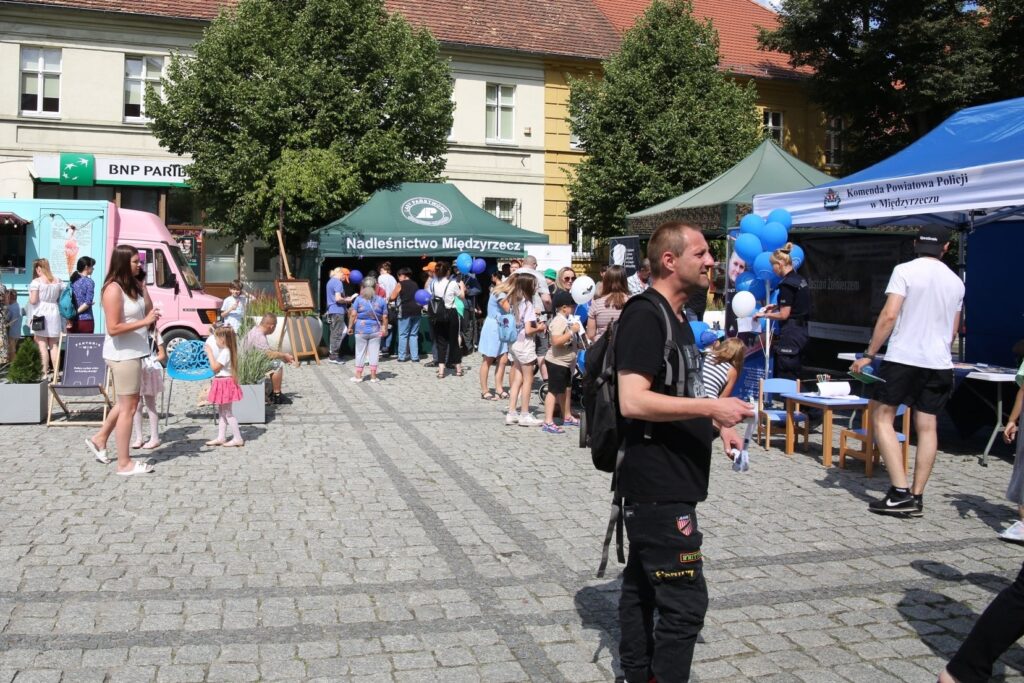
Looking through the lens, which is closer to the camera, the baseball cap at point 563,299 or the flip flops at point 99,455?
the flip flops at point 99,455

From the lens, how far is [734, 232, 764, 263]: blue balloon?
10430mm

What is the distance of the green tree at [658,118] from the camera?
28.1 meters

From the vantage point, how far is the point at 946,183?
908 cm

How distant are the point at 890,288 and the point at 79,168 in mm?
24983

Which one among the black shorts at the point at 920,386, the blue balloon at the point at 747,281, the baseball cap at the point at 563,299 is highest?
the blue balloon at the point at 747,281

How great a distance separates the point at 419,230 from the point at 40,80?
13.8m

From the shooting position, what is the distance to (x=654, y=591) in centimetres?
362

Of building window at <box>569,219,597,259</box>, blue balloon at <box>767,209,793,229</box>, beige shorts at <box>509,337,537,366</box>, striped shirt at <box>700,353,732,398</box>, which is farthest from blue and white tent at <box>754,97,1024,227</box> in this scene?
building window at <box>569,219,597,259</box>

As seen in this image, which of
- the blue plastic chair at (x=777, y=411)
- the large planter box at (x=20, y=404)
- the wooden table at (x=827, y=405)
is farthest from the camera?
the large planter box at (x=20, y=404)

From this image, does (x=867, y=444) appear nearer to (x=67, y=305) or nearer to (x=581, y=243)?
(x=67, y=305)

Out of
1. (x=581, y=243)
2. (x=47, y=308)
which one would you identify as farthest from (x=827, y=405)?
(x=581, y=243)

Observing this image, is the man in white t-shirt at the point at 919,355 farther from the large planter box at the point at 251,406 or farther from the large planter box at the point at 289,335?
the large planter box at the point at 289,335

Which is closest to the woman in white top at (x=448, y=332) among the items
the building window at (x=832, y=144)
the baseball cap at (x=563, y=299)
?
the baseball cap at (x=563, y=299)

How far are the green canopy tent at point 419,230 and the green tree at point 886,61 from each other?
1311 centimetres
